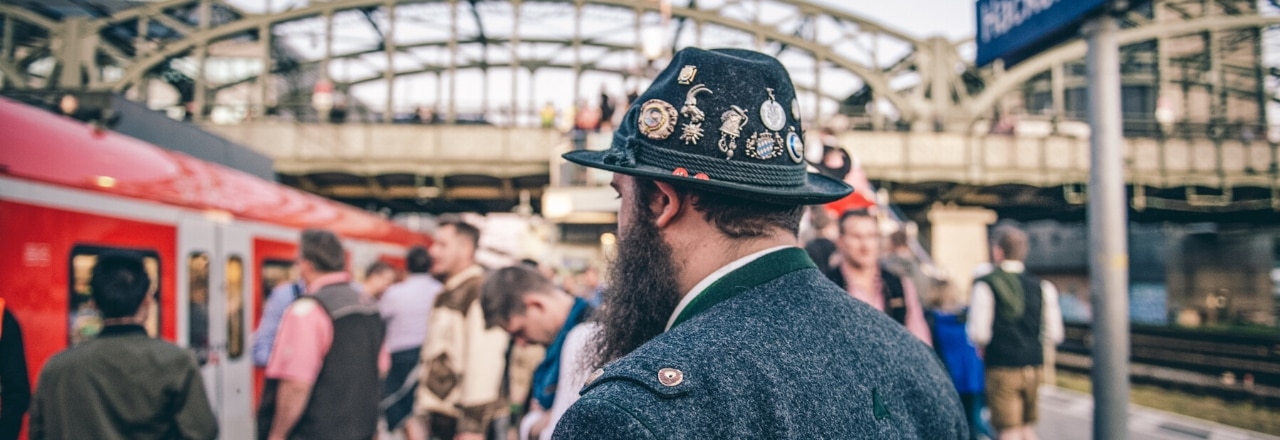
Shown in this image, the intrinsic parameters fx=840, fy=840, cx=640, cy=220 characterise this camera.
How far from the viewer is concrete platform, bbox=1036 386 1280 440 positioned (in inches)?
365

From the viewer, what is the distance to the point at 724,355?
1.22 m

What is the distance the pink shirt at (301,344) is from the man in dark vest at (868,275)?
9.63ft

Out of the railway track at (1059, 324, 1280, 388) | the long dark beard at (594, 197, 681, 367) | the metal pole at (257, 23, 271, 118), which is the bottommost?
the railway track at (1059, 324, 1280, 388)

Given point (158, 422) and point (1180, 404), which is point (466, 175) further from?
point (158, 422)

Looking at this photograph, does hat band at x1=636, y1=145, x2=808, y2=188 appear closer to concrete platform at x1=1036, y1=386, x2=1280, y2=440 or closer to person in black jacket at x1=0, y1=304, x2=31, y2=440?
person in black jacket at x1=0, y1=304, x2=31, y2=440

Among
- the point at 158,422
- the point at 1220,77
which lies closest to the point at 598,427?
the point at 158,422

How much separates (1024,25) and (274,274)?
759 centimetres

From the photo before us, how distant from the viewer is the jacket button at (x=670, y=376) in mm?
1146

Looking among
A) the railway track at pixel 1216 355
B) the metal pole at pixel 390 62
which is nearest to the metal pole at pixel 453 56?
the metal pole at pixel 390 62

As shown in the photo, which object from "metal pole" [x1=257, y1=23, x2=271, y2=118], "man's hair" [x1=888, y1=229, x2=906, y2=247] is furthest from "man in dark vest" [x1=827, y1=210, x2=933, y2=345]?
"metal pole" [x1=257, y1=23, x2=271, y2=118]

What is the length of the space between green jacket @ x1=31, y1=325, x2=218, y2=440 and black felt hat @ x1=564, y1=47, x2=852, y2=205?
3201mm

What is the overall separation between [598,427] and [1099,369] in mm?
4032

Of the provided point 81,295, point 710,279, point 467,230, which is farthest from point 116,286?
point 710,279

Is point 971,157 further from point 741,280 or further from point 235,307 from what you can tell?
point 741,280
